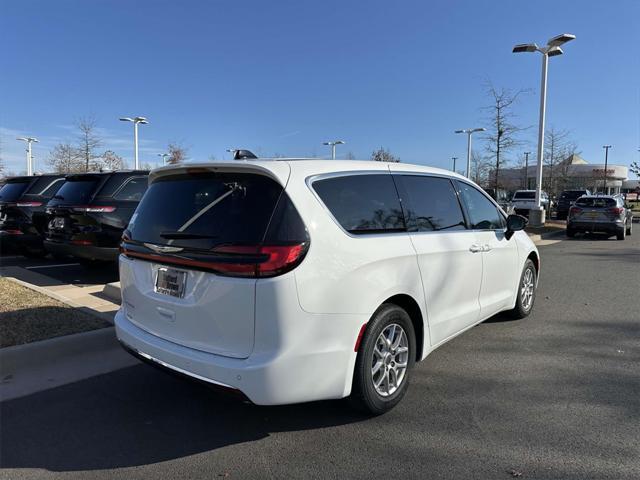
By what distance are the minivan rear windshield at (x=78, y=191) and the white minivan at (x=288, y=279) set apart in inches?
180

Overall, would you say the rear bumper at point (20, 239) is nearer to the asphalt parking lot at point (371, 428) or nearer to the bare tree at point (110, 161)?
the asphalt parking lot at point (371, 428)

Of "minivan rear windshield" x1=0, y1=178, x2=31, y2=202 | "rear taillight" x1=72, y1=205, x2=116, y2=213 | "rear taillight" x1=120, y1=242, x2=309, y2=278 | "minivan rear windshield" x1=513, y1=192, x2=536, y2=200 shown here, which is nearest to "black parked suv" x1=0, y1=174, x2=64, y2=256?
"minivan rear windshield" x1=0, y1=178, x2=31, y2=202

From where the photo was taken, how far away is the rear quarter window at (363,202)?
10.8 ft

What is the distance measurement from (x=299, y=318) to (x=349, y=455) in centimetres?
95

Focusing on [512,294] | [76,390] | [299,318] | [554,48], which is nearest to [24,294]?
[76,390]

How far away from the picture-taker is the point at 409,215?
393cm

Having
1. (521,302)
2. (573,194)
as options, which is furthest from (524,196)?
(521,302)

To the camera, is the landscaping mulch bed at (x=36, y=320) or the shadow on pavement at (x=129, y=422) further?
the landscaping mulch bed at (x=36, y=320)

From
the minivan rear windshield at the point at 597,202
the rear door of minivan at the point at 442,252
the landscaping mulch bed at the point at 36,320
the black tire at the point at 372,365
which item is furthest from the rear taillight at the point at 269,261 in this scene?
the minivan rear windshield at the point at 597,202

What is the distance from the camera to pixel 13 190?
34.0 feet

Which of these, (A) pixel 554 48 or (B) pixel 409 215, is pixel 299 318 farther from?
(A) pixel 554 48

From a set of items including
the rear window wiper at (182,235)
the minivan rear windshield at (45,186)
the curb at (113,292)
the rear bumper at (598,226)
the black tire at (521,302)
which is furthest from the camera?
the rear bumper at (598,226)

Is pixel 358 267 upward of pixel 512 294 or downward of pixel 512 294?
upward

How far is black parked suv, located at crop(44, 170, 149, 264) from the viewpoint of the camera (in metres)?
7.58
